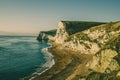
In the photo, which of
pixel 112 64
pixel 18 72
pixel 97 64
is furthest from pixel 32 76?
pixel 112 64

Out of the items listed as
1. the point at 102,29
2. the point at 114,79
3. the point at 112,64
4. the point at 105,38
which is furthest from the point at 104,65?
the point at 102,29

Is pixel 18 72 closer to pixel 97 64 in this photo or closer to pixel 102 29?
pixel 97 64

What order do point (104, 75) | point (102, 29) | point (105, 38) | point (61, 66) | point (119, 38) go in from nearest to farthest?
point (104, 75) < point (119, 38) < point (61, 66) < point (105, 38) < point (102, 29)

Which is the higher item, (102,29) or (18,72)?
(102,29)

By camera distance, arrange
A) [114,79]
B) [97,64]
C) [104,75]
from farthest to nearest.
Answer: [97,64] → [104,75] → [114,79]

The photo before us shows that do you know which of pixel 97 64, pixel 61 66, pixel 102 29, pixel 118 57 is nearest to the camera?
pixel 118 57

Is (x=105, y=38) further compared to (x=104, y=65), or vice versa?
(x=105, y=38)

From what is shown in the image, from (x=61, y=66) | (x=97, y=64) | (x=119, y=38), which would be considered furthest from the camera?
(x=61, y=66)

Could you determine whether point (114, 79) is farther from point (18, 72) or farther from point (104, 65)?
point (18, 72)

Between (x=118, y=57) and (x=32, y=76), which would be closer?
(x=118, y=57)
